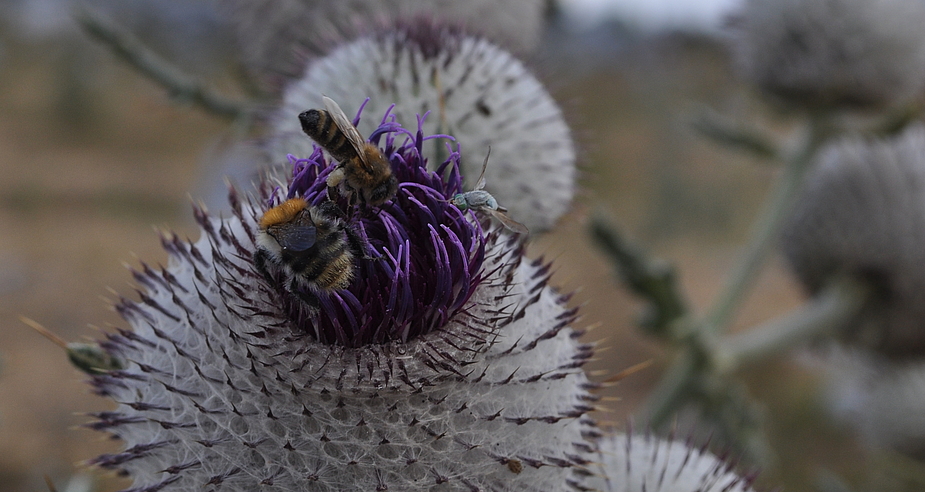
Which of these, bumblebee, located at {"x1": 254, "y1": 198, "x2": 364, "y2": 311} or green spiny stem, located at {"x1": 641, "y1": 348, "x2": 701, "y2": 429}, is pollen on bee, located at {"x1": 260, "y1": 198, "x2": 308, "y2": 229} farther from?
green spiny stem, located at {"x1": 641, "y1": 348, "x2": 701, "y2": 429}

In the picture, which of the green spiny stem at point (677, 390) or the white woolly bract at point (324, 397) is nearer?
the white woolly bract at point (324, 397)

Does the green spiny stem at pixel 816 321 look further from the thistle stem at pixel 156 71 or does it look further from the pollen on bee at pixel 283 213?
the pollen on bee at pixel 283 213

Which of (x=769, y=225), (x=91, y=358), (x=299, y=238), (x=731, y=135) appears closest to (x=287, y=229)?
(x=299, y=238)

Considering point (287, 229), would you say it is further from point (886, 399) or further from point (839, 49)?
point (886, 399)

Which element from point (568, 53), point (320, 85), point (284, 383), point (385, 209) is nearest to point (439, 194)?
point (385, 209)

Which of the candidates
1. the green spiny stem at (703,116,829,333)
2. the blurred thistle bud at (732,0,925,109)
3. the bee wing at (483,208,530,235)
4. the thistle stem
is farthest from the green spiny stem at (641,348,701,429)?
the bee wing at (483,208,530,235)

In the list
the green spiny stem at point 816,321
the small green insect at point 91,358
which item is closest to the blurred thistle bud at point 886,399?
the green spiny stem at point 816,321

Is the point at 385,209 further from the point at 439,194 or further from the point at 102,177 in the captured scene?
the point at 102,177
